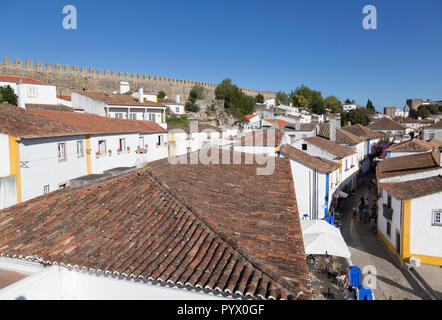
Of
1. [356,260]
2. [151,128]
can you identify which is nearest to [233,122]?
[151,128]

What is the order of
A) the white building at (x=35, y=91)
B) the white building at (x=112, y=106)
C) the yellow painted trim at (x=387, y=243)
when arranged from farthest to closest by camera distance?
the white building at (x=35, y=91) → the white building at (x=112, y=106) → the yellow painted trim at (x=387, y=243)

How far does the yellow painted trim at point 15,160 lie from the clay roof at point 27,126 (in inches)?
11.5

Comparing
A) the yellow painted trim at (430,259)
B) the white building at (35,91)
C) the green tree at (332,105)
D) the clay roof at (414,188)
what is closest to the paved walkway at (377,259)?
the yellow painted trim at (430,259)

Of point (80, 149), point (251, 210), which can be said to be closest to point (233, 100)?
point (80, 149)

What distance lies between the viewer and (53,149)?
13.6 m

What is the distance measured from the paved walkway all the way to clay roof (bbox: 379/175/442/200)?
9.54 ft

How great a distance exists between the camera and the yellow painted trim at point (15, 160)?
37.6ft

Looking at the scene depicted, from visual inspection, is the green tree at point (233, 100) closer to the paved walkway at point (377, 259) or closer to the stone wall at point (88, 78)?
the stone wall at point (88, 78)

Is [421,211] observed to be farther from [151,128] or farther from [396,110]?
[396,110]

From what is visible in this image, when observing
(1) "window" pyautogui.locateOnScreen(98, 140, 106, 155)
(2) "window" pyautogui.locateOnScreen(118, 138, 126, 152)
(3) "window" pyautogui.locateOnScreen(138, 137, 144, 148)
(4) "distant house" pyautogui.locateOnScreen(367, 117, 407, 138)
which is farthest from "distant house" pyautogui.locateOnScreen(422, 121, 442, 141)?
(1) "window" pyautogui.locateOnScreen(98, 140, 106, 155)

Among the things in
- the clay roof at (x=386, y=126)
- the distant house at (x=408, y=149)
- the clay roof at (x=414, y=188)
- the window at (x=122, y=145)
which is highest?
the clay roof at (x=386, y=126)

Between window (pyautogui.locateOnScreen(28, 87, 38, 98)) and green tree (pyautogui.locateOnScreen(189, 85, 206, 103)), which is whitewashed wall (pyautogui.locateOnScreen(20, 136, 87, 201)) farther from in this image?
green tree (pyautogui.locateOnScreen(189, 85, 206, 103))

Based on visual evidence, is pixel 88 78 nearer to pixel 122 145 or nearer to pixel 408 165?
pixel 122 145
